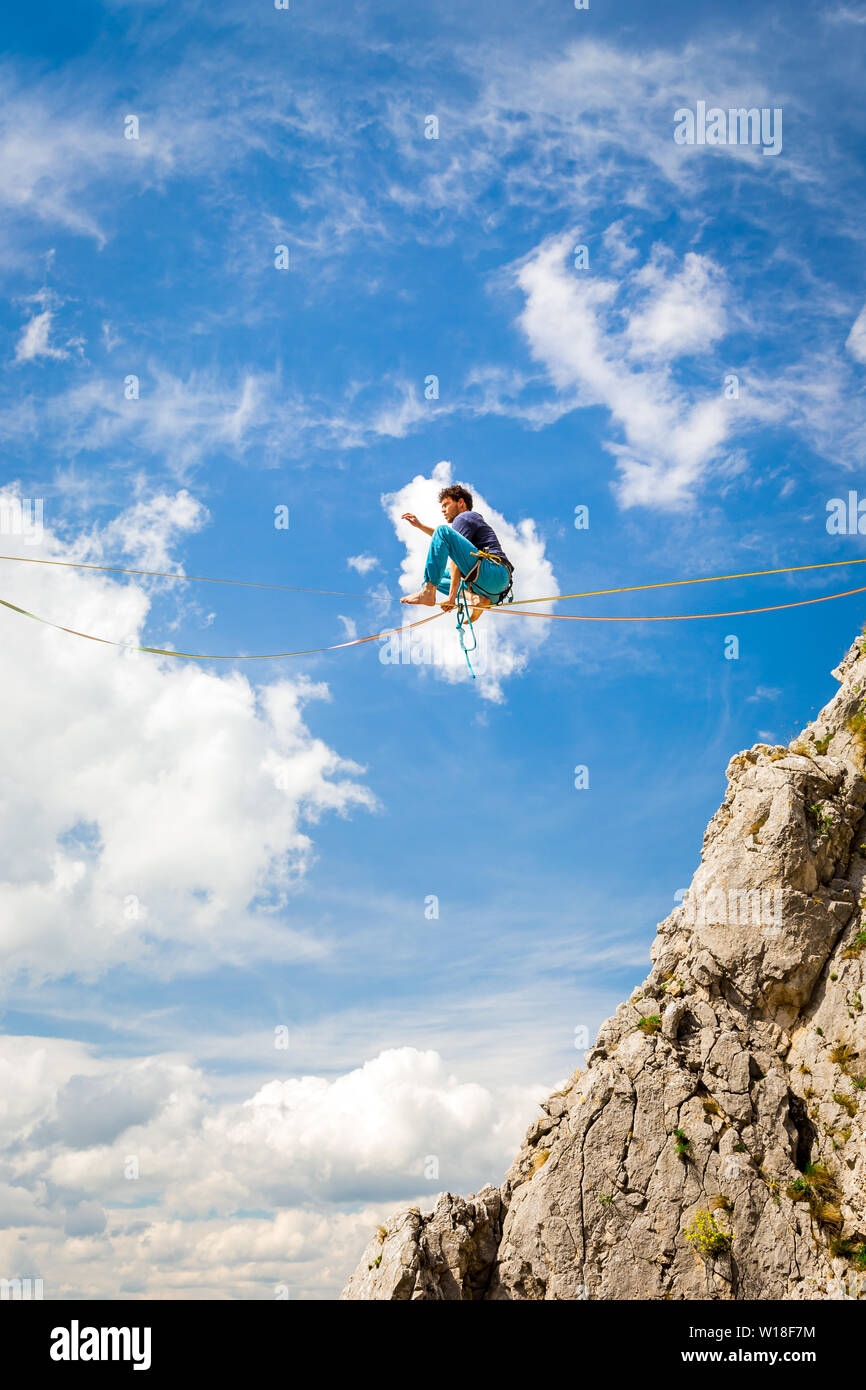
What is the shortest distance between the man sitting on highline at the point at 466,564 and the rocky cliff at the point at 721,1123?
40.7 ft

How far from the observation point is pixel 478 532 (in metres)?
16.0

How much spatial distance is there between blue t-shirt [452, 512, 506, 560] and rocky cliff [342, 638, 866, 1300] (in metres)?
12.7

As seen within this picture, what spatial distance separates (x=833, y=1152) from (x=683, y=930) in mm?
6187

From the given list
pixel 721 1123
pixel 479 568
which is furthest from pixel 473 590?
pixel 721 1123

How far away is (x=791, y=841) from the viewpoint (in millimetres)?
23750

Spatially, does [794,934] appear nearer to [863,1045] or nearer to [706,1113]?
[863,1045]

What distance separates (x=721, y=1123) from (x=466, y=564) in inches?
578

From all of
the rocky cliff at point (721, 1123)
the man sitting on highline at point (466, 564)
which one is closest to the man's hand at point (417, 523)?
the man sitting on highline at point (466, 564)

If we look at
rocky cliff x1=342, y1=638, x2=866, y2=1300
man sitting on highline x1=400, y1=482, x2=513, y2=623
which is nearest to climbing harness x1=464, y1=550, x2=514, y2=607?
man sitting on highline x1=400, y1=482, x2=513, y2=623

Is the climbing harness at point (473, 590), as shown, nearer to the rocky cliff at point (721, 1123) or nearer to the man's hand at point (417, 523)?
the man's hand at point (417, 523)

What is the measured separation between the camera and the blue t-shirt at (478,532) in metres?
15.9

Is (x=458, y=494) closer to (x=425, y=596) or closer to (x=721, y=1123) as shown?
(x=425, y=596)
